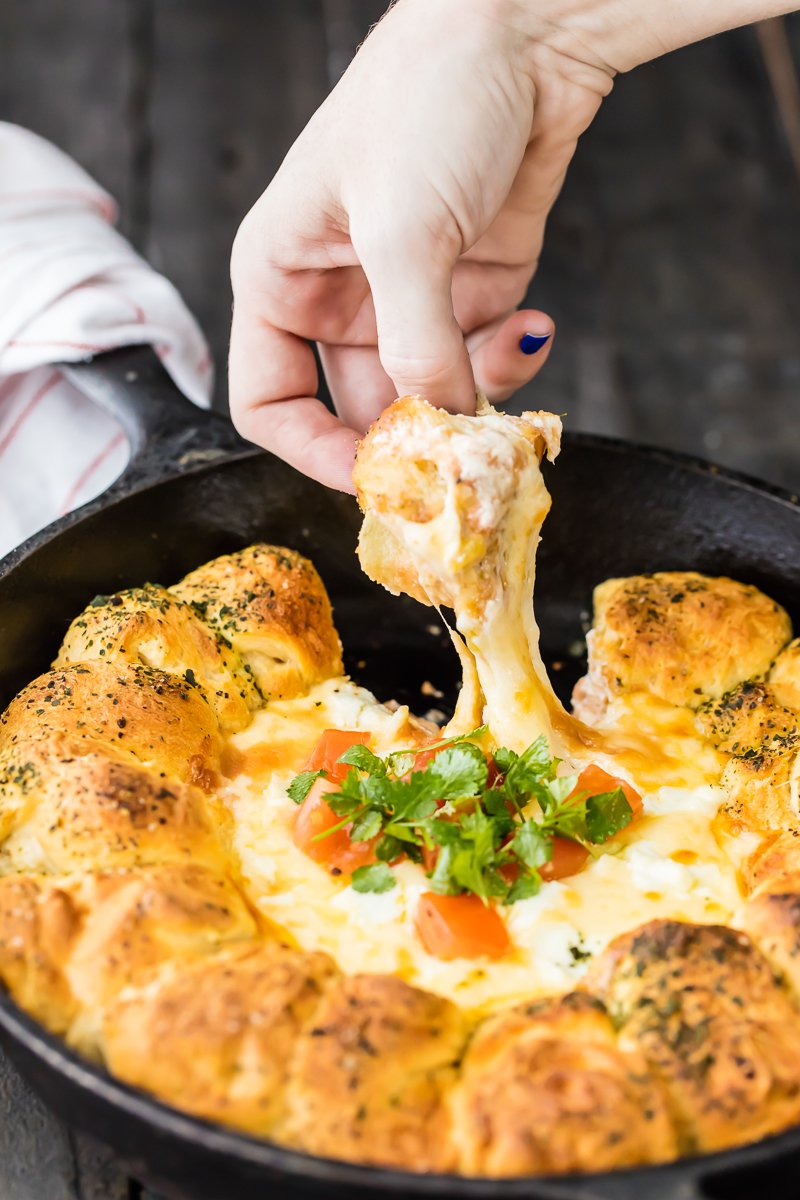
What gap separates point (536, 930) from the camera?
2.48 m

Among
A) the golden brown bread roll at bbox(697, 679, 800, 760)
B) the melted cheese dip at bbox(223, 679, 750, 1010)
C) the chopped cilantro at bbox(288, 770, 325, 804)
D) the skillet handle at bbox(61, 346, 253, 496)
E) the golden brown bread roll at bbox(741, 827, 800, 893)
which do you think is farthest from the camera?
the skillet handle at bbox(61, 346, 253, 496)

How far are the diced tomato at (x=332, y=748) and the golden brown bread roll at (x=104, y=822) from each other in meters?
0.32

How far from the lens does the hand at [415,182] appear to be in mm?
2742

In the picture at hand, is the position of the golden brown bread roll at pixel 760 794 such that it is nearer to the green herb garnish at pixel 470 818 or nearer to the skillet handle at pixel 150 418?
the green herb garnish at pixel 470 818

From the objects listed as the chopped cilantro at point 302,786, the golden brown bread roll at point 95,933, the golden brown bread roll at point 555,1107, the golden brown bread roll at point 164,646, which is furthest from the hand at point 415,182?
the golden brown bread roll at point 555,1107

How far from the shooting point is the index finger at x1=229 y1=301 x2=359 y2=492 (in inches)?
134

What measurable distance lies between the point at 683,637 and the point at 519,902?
41.3 inches

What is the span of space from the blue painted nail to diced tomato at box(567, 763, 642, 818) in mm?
1274

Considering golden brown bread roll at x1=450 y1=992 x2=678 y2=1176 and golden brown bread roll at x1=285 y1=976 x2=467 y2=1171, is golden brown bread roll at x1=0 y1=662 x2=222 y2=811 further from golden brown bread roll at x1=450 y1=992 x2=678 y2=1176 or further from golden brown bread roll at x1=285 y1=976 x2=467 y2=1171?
golden brown bread roll at x1=450 y1=992 x2=678 y2=1176

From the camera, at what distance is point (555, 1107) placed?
6.53 feet

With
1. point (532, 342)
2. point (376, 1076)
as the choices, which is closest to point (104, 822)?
point (376, 1076)

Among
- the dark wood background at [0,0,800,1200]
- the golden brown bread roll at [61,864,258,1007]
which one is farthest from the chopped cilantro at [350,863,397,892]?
the dark wood background at [0,0,800,1200]

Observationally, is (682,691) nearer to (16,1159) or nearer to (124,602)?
(124,602)

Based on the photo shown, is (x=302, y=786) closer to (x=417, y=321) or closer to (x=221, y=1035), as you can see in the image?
(x=221, y=1035)
